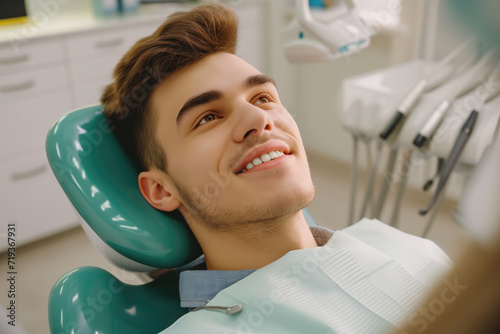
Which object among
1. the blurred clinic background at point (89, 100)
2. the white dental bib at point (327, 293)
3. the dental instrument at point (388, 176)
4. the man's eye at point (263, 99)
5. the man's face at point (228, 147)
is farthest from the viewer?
the blurred clinic background at point (89, 100)

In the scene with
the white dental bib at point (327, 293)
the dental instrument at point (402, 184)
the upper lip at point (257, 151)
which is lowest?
the dental instrument at point (402, 184)

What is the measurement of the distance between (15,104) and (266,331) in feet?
6.30

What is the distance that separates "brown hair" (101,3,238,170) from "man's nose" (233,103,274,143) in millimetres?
180

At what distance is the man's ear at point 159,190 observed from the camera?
1112 millimetres

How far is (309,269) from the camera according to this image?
998 millimetres

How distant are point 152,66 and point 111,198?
1.00 ft


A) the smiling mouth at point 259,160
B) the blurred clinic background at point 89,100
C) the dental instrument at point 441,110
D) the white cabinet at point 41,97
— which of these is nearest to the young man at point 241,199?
the smiling mouth at point 259,160

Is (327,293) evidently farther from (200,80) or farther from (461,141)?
(461,141)

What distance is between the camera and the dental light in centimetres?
141

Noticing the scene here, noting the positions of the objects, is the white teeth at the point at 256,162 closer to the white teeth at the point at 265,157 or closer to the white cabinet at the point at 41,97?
the white teeth at the point at 265,157

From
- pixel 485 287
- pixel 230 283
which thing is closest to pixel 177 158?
pixel 230 283

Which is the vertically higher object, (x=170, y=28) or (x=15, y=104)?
(x=170, y=28)

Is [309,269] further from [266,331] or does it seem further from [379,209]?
[379,209]

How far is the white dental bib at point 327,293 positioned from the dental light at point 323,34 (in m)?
0.57
